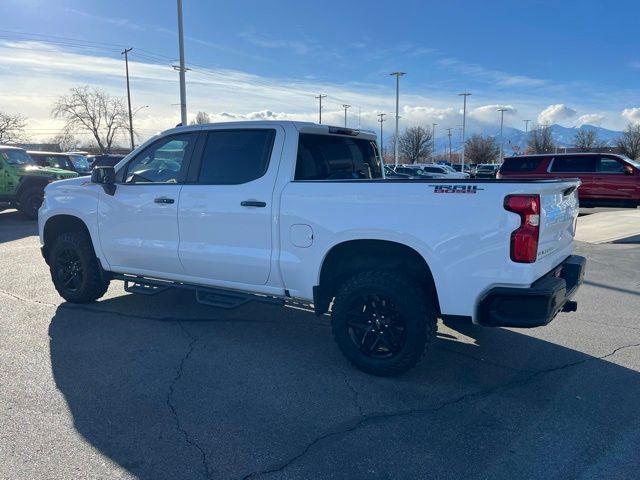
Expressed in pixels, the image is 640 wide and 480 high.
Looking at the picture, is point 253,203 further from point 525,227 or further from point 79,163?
point 79,163

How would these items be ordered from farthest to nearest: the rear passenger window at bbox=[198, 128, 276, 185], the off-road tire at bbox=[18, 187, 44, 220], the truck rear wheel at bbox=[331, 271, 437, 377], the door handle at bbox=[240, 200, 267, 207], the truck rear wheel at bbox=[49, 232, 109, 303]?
the off-road tire at bbox=[18, 187, 44, 220], the truck rear wheel at bbox=[49, 232, 109, 303], the rear passenger window at bbox=[198, 128, 276, 185], the door handle at bbox=[240, 200, 267, 207], the truck rear wheel at bbox=[331, 271, 437, 377]

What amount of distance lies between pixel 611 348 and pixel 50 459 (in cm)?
465

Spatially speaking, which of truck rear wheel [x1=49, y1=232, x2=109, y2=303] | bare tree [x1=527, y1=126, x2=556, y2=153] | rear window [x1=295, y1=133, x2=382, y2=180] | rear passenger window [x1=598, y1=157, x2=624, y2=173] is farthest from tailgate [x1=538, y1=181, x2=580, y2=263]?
bare tree [x1=527, y1=126, x2=556, y2=153]

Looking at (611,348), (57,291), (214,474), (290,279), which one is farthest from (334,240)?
(57,291)

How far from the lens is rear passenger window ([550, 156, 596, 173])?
1673 cm

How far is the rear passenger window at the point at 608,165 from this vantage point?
16.5 m

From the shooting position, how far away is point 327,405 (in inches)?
147

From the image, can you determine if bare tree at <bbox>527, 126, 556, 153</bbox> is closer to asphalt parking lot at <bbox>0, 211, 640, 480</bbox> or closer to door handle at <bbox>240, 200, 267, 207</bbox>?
asphalt parking lot at <bbox>0, 211, 640, 480</bbox>

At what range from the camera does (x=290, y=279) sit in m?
4.48

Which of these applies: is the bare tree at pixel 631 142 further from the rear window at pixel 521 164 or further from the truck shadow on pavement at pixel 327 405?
the truck shadow on pavement at pixel 327 405

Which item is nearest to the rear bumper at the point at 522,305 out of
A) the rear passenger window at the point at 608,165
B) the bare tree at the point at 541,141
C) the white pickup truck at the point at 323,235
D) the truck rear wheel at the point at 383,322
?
the white pickup truck at the point at 323,235

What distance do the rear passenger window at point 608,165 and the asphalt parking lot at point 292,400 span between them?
1244 centimetres

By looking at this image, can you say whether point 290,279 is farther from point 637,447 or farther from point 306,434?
point 637,447

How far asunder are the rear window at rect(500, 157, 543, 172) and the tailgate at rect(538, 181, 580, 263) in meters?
13.8
